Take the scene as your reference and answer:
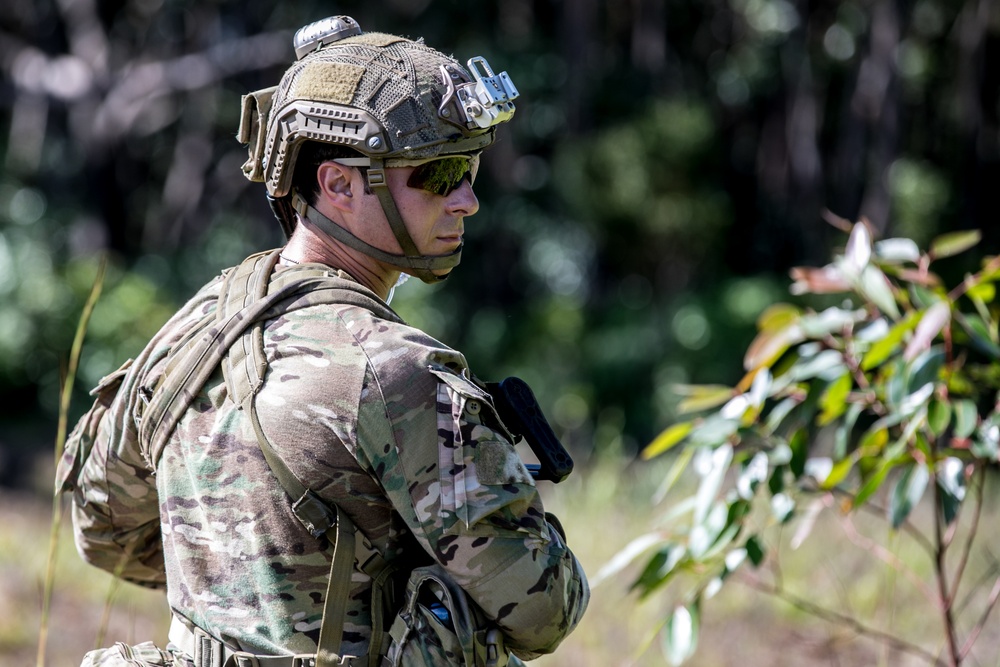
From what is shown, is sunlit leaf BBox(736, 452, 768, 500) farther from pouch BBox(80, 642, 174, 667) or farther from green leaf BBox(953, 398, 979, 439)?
pouch BBox(80, 642, 174, 667)

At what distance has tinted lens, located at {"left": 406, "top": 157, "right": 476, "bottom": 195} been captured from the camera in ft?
6.93

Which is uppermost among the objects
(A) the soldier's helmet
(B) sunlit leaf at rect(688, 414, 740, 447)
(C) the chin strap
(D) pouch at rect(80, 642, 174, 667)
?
(A) the soldier's helmet

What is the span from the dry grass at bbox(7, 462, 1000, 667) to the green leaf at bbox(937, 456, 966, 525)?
1.41m

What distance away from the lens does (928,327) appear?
8.79 feet

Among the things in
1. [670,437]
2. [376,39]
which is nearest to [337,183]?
[376,39]

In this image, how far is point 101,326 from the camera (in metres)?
11.9

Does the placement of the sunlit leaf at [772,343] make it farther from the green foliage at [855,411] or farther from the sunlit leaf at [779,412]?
the sunlit leaf at [779,412]

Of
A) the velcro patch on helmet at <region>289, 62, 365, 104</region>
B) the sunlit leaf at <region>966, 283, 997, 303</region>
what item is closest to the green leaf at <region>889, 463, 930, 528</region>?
the sunlit leaf at <region>966, 283, 997, 303</region>

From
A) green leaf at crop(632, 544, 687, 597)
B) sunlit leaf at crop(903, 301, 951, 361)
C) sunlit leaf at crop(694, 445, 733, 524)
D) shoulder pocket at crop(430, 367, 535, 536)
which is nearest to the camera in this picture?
shoulder pocket at crop(430, 367, 535, 536)

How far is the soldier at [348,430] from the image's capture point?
1.84 meters

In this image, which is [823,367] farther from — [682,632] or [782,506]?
[682,632]

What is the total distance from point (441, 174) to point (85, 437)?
0.91 metres

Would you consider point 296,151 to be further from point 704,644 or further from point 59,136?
point 59,136

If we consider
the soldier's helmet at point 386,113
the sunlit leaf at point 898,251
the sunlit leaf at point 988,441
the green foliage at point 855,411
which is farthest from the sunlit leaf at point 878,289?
the soldier's helmet at point 386,113
